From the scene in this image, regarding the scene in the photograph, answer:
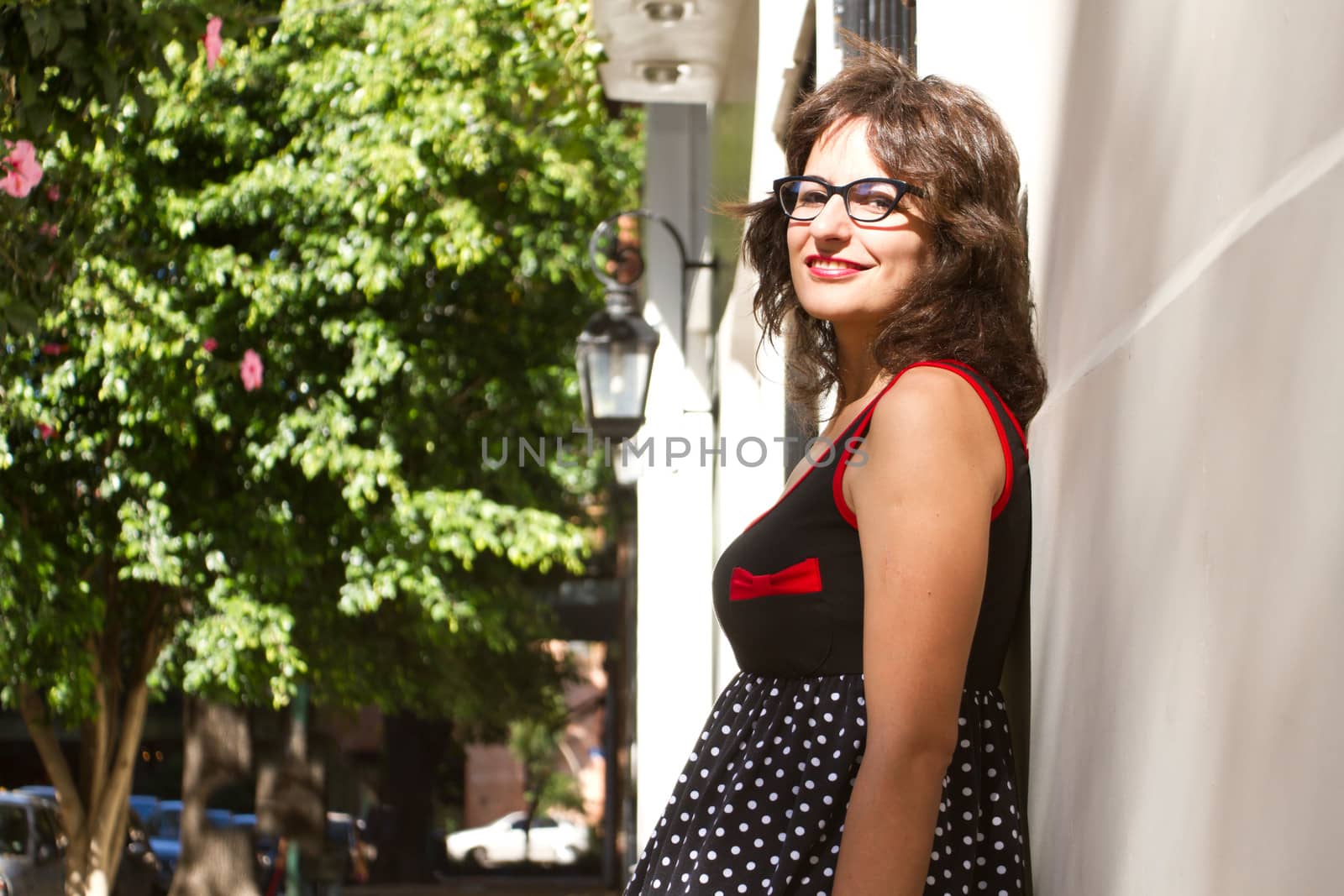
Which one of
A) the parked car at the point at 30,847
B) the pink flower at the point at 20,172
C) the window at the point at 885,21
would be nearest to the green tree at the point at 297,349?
the parked car at the point at 30,847

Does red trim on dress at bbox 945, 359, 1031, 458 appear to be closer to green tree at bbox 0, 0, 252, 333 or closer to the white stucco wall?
the white stucco wall

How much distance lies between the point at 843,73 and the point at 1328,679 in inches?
44.4

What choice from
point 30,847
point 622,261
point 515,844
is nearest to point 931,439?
point 622,261

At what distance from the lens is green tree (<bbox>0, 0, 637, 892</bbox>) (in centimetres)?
974

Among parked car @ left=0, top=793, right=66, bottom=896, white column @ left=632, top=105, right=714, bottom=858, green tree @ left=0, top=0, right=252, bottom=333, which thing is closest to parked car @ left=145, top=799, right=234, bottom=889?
parked car @ left=0, top=793, right=66, bottom=896

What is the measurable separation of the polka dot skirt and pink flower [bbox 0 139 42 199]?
3288 mm

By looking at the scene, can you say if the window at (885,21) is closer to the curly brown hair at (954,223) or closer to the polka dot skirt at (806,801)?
the curly brown hair at (954,223)

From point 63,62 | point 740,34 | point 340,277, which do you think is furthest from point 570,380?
point 63,62

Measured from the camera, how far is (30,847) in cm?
1373

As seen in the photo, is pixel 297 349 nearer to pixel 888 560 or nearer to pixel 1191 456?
pixel 888 560

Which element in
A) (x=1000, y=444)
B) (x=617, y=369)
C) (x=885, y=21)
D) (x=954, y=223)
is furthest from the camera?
(x=617, y=369)

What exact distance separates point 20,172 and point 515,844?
26337mm

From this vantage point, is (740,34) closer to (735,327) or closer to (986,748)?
(735,327)

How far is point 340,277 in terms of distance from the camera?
986 centimetres
